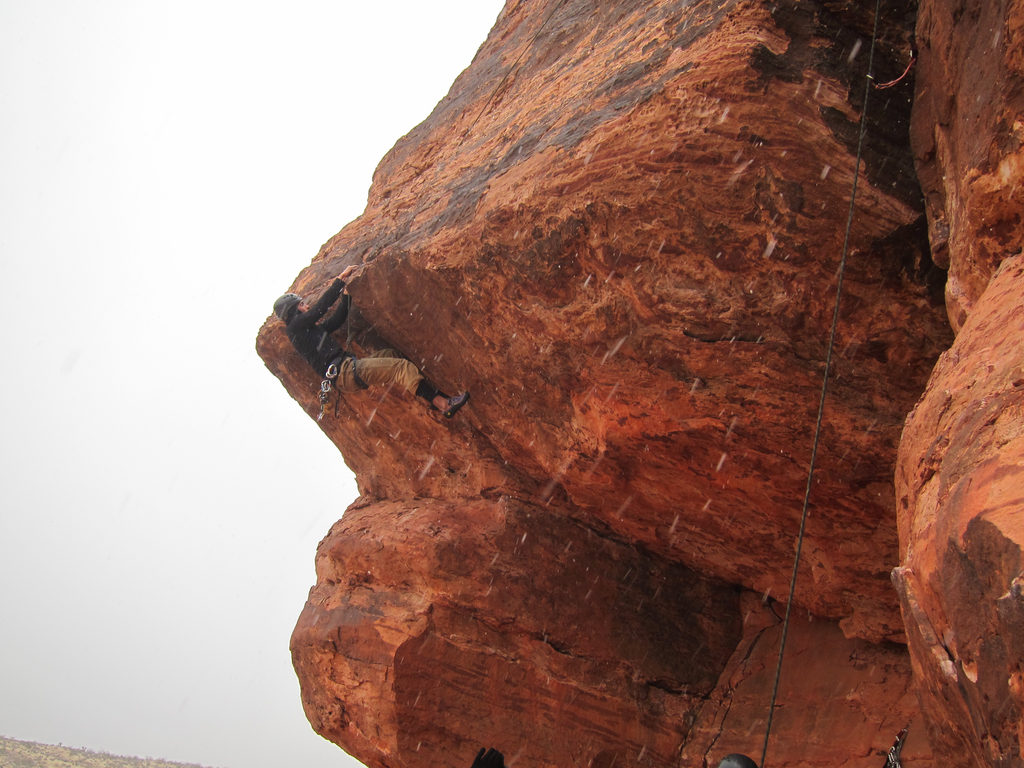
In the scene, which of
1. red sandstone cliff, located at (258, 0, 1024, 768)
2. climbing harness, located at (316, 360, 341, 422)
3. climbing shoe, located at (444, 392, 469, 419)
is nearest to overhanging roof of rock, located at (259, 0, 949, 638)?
red sandstone cliff, located at (258, 0, 1024, 768)

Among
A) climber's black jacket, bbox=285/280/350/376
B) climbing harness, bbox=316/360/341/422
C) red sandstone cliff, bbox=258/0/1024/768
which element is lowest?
red sandstone cliff, bbox=258/0/1024/768

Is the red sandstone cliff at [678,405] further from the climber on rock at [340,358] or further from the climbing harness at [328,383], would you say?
the climbing harness at [328,383]

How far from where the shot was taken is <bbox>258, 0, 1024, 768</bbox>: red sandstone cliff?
372 cm

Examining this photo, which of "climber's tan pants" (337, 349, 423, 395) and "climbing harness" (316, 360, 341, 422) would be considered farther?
"climbing harness" (316, 360, 341, 422)

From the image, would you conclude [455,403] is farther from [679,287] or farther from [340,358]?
[679,287]

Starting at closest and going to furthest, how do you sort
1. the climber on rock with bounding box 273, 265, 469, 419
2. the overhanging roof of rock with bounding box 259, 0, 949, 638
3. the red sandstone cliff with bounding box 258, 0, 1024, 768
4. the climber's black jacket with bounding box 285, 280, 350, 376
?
the red sandstone cliff with bounding box 258, 0, 1024, 768 → the overhanging roof of rock with bounding box 259, 0, 949, 638 → the climber on rock with bounding box 273, 265, 469, 419 → the climber's black jacket with bounding box 285, 280, 350, 376

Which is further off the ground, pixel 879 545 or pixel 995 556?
pixel 995 556

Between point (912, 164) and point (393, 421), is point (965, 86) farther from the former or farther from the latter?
point (393, 421)

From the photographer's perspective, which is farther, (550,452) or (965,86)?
(550,452)

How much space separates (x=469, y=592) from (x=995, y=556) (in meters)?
5.39

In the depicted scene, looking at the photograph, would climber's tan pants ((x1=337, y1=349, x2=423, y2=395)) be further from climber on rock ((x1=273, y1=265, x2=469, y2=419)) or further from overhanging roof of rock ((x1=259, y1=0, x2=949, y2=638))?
overhanging roof of rock ((x1=259, y1=0, x2=949, y2=638))

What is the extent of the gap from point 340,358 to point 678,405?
376cm

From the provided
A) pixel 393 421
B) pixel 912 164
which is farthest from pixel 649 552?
pixel 912 164

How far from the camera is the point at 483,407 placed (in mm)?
7605
